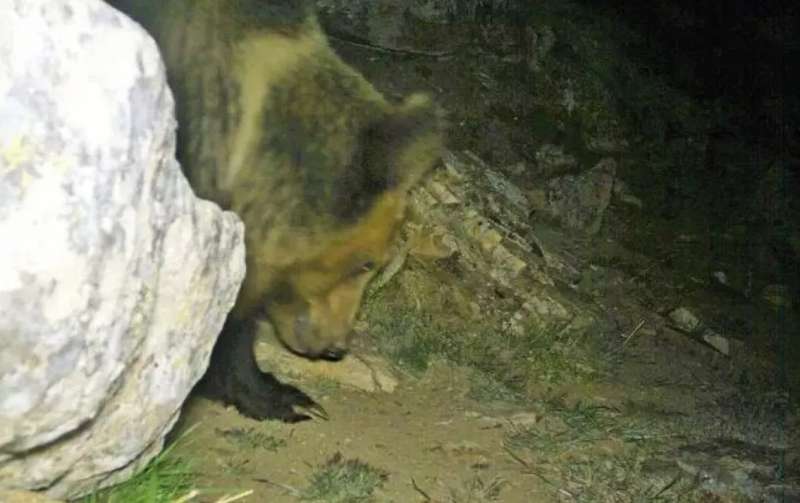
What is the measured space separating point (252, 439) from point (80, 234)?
1620mm

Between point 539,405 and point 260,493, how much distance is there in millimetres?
1649

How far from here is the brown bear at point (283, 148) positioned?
141 inches

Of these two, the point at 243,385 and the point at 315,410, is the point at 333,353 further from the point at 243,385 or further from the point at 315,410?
the point at 243,385

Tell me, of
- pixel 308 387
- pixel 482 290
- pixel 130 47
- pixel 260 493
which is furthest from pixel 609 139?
pixel 130 47

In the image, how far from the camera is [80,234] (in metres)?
2.36

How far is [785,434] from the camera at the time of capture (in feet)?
16.5

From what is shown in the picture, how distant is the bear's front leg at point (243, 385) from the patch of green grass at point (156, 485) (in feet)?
2.62

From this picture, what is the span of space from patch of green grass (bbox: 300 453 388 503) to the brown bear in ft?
1.31

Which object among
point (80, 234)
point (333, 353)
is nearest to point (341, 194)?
point (333, 353)

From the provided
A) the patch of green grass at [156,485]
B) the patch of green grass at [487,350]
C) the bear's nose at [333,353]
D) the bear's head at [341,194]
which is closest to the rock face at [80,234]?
the patch of green grass at [156,485]

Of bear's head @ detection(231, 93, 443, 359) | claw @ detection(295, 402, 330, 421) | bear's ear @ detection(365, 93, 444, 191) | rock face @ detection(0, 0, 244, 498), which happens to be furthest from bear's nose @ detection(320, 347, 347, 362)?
rock face @ detection(0, 0, 244, 498)

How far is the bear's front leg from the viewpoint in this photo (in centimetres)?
412

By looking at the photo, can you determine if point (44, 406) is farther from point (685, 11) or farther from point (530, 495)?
point (685, 11)

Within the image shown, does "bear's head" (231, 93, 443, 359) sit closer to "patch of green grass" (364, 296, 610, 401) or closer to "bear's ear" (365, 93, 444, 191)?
"bear's ear" (365, 93, 444, 191)
